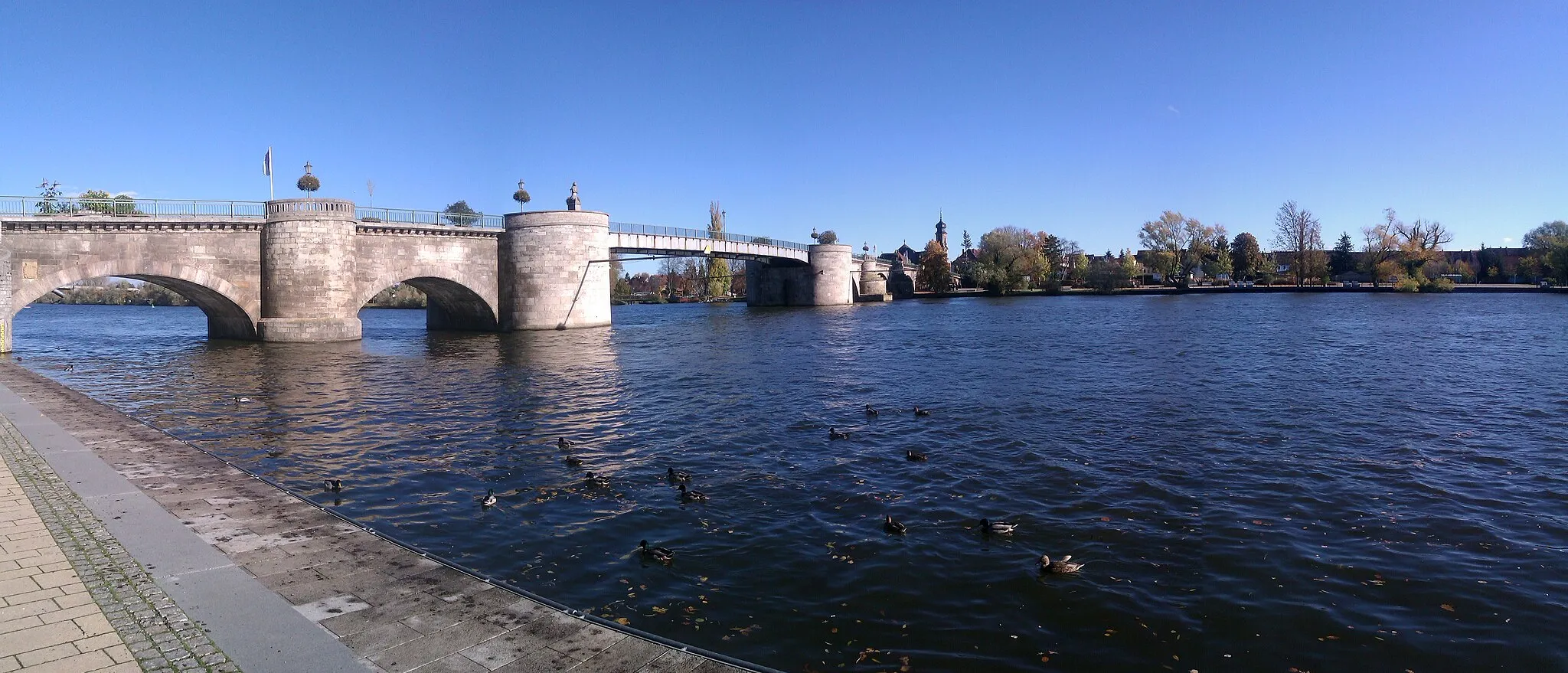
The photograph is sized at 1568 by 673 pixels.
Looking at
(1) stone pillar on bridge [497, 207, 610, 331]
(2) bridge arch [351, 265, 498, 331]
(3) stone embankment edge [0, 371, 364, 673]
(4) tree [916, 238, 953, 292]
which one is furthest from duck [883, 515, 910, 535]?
(4) tree [916, 238, 953, 292]

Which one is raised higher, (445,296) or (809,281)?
(809,281)

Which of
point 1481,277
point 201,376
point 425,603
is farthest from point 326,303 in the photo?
point 1481,277

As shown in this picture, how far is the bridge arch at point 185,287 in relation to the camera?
36531 millimetres

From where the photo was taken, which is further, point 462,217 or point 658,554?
point 462,217

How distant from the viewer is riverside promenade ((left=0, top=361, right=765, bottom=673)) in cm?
616

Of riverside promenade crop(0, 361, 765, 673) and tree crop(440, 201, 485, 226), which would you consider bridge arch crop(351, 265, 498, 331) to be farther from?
riverside promenade crop(0, 361, 765, 673)

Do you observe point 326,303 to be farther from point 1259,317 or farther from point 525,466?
point 1259,317

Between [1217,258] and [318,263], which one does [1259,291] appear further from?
[318,263]

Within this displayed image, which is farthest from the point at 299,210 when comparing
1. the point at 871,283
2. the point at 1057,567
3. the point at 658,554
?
the point at 871,283

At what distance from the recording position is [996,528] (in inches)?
447

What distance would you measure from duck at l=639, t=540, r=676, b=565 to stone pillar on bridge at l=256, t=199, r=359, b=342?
134 feet

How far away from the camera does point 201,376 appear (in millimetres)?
30016

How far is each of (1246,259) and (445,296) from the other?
→ 130188 mm

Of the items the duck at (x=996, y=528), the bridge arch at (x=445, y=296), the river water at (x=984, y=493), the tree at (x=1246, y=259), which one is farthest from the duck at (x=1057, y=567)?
the tree at (x=1246, y=259)
